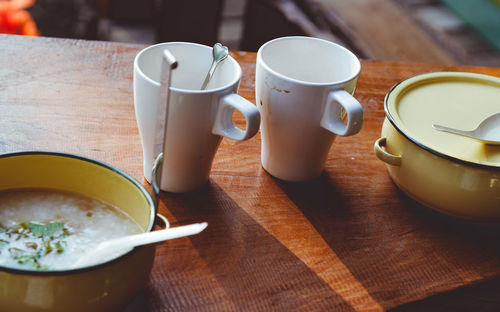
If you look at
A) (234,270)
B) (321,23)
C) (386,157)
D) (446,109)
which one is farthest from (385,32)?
(234,270)

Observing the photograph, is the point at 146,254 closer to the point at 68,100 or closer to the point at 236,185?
the point at 236,185

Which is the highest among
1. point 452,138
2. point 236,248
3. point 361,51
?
point 452,138

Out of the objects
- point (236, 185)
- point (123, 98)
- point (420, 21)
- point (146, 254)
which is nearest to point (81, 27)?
point (420, 21)

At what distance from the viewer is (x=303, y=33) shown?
93.5 inches

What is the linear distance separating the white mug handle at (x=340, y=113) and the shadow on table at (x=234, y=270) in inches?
7.5

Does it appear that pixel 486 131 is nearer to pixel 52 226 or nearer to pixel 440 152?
pixel 440 152

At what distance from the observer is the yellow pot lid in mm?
917

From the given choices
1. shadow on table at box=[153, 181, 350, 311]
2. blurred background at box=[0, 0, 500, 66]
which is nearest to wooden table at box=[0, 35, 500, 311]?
shadow on table at box=[153, 181, 350, 311]

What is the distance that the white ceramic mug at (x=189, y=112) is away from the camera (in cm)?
79

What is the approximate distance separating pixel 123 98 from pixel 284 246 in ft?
1.57

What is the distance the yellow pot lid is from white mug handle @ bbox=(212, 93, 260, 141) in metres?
0.27

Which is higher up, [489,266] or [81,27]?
[489,266]

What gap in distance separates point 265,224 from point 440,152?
29 cm

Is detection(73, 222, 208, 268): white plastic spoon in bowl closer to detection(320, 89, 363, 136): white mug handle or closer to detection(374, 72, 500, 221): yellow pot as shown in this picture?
detection(320, 89, 363, 136): white mug handle
